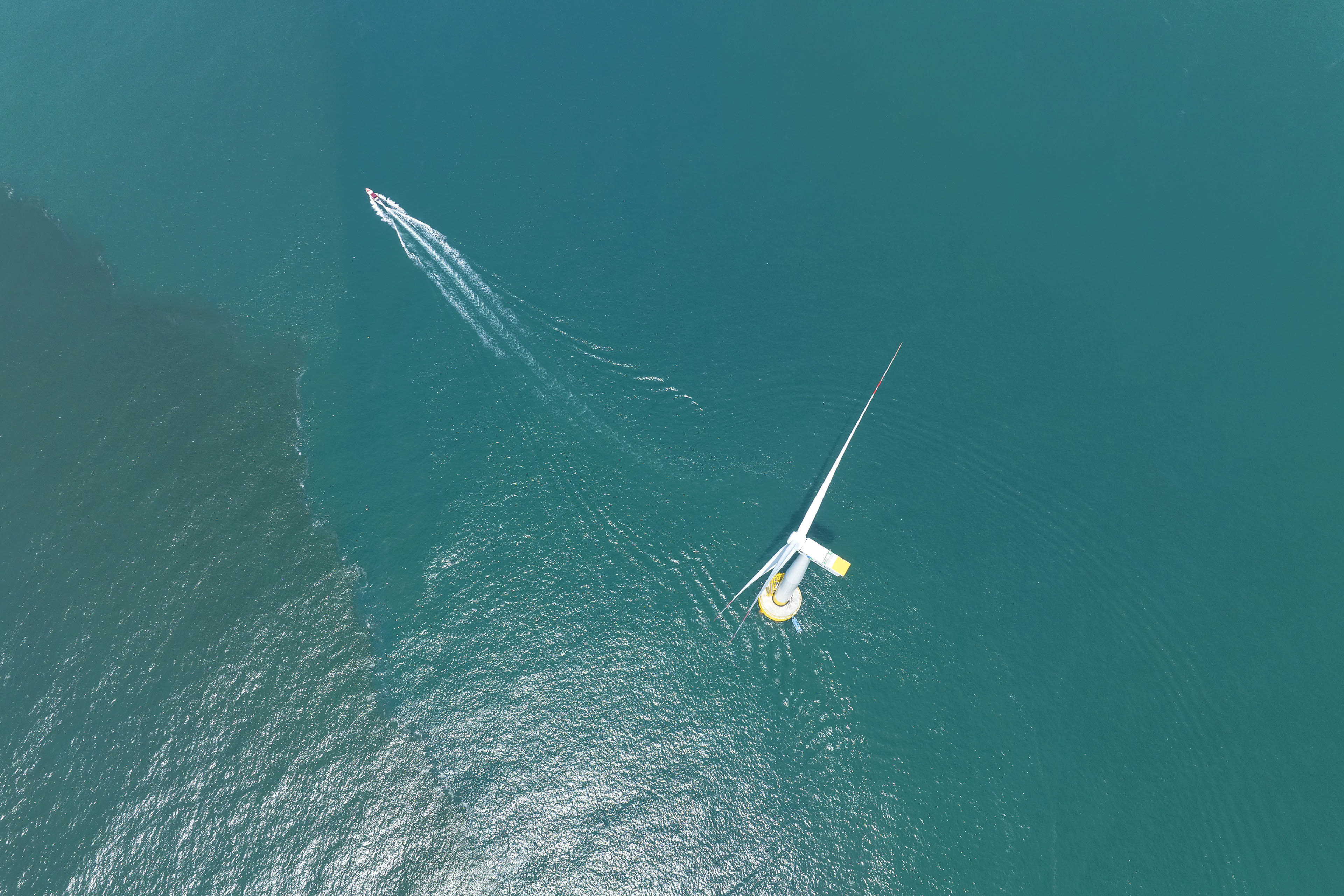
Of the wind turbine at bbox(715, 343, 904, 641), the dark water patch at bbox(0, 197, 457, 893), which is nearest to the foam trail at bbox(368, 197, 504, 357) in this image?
the dark water patch at bbox(0, 197, 457, 893)

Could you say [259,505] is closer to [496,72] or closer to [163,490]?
[163,490]

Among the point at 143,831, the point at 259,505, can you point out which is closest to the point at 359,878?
the point at 143,831

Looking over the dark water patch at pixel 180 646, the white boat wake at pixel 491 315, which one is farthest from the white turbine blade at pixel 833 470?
the dark water patch at pixel 180 646

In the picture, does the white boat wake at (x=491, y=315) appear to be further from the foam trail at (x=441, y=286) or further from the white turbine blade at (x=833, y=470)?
the white turbine blade at (x=833, y=470)

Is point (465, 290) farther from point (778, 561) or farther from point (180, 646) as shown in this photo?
point (778, 561)

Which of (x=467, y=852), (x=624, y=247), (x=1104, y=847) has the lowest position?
(x=467, y=852)

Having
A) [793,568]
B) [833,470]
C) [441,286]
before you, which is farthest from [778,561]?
[441,286]
